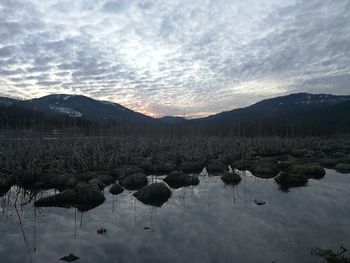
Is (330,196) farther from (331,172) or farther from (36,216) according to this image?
(36,216)

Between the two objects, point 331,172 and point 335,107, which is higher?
point 335,107

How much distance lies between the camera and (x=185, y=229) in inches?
409

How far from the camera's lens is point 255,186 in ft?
57.2

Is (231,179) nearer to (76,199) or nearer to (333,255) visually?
(76,199)

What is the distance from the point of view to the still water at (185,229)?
8430 millimetres

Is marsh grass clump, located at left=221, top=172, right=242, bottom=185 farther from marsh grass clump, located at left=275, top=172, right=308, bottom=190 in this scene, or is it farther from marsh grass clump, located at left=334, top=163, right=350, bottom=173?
marsh grass clump, located at left=334, top=163, right=350, bottom=173

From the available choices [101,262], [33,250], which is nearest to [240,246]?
[101,262]

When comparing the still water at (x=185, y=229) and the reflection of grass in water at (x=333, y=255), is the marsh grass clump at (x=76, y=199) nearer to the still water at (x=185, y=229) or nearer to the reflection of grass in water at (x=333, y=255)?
the still water at (x=185, y=229)

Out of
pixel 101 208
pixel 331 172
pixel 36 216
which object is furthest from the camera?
pixel 331 172

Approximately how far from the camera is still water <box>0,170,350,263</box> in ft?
27.7

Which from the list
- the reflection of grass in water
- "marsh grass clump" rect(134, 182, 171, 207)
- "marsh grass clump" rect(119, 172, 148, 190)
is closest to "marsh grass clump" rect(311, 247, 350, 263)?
the reflection of grass in water

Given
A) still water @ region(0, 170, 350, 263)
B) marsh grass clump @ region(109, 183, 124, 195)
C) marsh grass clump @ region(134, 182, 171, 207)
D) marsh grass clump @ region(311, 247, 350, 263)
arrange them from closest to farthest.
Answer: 1. marsh grass clump @ region(311, 247, 350, 263)
2. still water @ region(0, 170, 350, 263)
3. marsh grass clump @ region(134, 182, 171, 207)
4. marsh grass clump @ region(109, 183, 124, 195)

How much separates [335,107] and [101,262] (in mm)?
175514

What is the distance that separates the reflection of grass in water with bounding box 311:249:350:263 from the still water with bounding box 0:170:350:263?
238mm
